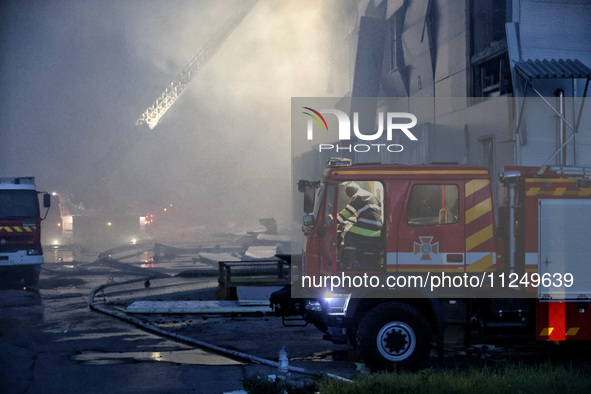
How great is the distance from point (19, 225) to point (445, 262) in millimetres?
15551

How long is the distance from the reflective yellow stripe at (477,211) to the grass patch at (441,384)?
6.60 ft

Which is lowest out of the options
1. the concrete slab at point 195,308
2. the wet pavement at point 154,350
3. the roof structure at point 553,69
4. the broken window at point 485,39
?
the wet pavement at point 154,350

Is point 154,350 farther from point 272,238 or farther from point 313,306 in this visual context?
point 272,238

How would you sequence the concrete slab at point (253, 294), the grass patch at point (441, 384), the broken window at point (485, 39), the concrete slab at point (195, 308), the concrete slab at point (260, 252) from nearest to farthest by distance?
the grass patch at point (441, 384), the concrete slab at point (195, 308), the concrete slab at point (253, 294), the broken window at point (485, 39), the concrete slab at point (260, 252)

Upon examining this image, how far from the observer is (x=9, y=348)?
11.2 metres

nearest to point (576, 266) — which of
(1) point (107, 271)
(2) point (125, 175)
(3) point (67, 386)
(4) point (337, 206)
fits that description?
(4) point (337, 206)

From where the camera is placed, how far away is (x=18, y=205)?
67.5 ft

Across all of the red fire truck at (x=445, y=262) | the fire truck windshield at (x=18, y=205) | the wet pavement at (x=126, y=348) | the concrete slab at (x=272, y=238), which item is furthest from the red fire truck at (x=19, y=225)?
the concrete slab at (x=272, y=238)

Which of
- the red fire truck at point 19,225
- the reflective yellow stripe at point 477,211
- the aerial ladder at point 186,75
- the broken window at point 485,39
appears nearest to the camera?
the reflective yellow stripe at point 477,211

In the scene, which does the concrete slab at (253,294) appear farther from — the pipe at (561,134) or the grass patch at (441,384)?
the grass patch at (441,384)

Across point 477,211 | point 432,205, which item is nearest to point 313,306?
point 432,205

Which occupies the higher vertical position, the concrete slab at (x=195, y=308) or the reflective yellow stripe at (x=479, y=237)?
the reflective yellow stripe at (x=479, y=237)

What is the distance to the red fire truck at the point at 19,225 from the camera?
66.1 feet

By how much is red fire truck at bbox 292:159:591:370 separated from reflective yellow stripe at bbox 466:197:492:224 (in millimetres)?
14
